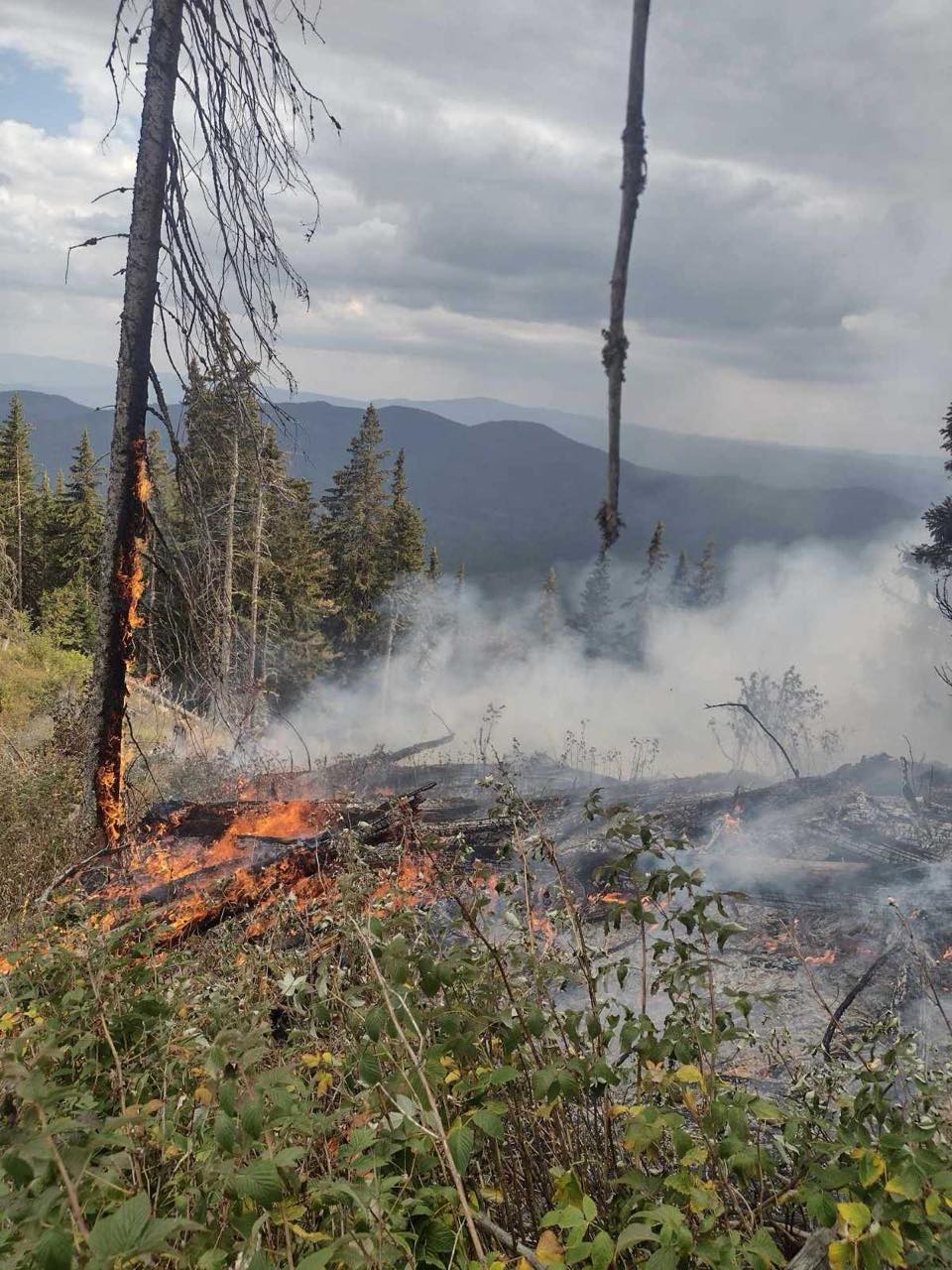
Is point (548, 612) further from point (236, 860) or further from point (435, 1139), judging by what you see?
point (435, 1139)

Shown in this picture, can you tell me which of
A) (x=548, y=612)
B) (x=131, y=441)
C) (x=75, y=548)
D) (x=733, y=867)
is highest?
(x=131, y=441)

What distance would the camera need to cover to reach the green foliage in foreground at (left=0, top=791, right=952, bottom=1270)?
5.32 feet

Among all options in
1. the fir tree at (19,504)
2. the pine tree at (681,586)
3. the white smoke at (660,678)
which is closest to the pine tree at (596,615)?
the white smoke at (660,678)

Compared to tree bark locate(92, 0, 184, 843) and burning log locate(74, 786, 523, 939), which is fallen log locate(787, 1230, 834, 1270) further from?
tree bark locate(92, 0, 184, 843)

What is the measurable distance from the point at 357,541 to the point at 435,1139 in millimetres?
30996

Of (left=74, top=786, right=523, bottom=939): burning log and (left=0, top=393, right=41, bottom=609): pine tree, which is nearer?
(left=74, top=786, right=523, bottom=939): burning log

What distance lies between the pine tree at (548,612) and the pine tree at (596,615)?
110 inches

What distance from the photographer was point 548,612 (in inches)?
2140

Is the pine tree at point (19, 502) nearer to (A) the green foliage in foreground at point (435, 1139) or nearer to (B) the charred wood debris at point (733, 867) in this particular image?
(B) the charred wood debris at point (733, 867)

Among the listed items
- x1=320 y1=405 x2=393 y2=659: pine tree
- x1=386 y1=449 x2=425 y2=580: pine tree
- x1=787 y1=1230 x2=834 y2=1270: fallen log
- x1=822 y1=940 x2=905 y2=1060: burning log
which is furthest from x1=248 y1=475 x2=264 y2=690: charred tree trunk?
x1=386 y1=449 x2=425 y2=580: pine tree

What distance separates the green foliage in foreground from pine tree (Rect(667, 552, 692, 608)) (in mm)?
53341

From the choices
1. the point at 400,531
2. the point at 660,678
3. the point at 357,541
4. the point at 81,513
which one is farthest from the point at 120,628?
the point at 660,678

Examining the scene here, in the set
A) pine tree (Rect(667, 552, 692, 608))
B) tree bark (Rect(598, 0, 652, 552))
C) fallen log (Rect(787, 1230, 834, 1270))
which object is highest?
tree bark (Rect(598, 0, 652, 552))

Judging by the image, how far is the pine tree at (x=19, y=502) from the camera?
119ft
